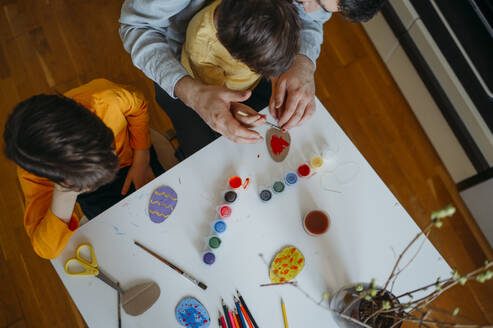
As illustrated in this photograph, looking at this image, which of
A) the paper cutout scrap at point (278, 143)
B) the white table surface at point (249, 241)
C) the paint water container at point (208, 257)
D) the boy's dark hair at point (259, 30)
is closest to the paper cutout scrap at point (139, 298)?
the white table surface at point (249, 241)

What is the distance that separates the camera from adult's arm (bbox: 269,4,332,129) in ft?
3.13

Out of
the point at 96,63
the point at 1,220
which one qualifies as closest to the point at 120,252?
the point at 1,220

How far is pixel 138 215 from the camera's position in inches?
36.4

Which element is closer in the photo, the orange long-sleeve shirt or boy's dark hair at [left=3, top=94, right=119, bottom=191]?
boy's dark hair at [left=3, top=94, right=119, bottom=191]

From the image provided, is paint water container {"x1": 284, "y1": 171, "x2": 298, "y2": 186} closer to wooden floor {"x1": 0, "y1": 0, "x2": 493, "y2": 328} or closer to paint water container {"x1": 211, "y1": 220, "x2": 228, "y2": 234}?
paint water container {"x1": 211, "y1": 220, "x2": 228, "y2": 234}

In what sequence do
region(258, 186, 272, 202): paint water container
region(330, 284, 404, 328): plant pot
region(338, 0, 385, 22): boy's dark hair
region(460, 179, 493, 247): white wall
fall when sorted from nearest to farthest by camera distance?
region(330, 284, 404, 328): plant pot, region(338, 0, 385, 22): boy's dark hair, region(258, 186, 272, 202): paint water container, region(460, 179, 493, 247): white wall

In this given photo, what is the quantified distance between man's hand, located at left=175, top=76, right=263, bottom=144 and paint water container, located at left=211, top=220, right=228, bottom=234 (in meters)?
0.24

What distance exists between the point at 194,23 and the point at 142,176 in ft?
1.90

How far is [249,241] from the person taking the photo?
3.00 feet

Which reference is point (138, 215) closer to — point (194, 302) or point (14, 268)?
point (194, 302)

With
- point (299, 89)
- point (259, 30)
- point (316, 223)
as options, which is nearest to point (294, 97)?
point (299, 89)

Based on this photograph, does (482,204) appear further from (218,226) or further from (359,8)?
(218,226)

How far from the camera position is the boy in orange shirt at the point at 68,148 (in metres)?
0.78

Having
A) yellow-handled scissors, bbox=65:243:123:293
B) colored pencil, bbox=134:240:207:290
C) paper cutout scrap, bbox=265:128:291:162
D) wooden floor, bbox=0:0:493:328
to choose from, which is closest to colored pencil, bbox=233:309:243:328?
colored pencil, bbox=134:240:207:290
